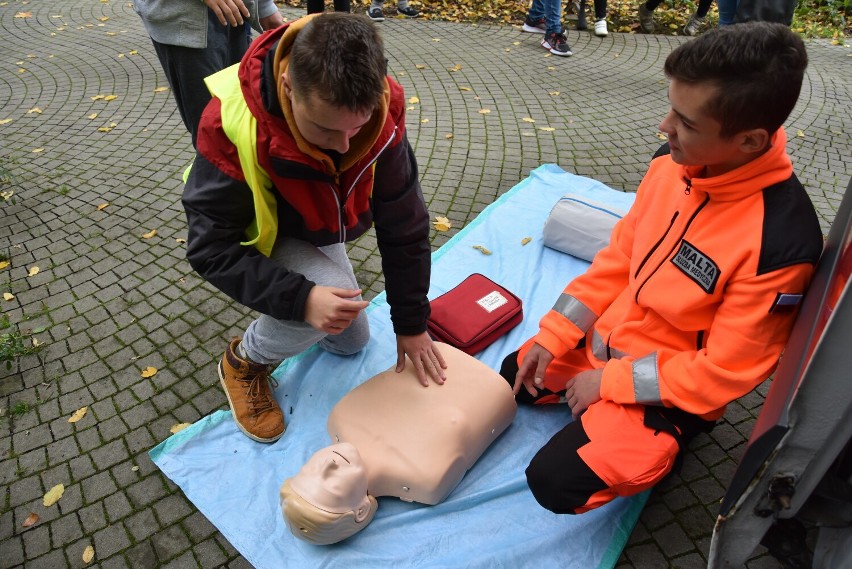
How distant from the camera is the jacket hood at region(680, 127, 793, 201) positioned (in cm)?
170

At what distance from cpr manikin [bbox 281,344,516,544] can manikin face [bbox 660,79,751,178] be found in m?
1.11

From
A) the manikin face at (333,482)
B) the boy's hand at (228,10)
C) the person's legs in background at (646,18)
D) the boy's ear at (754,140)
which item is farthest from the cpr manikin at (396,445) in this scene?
the person's legs in background at (646,18)

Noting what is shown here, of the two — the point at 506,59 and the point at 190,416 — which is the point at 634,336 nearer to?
the point at 190,416

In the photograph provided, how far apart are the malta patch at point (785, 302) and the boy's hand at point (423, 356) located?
3.90 ft

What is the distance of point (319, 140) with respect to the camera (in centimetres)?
169

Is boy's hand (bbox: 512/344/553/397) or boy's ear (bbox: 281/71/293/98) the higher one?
boy's ear (bbox: 281/71/293/98)

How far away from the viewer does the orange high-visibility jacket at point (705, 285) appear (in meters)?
1.68

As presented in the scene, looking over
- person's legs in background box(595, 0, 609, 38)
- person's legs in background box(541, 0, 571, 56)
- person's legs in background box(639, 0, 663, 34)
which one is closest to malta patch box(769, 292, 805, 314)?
person's legs in background box(541, 0, 571, 56)

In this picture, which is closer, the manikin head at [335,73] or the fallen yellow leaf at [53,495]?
the manikin head at [335,73]

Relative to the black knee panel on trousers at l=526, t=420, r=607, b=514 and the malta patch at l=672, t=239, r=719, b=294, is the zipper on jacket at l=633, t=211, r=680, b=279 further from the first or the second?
the black knee panel on trousers at l=526, t=420, r=607, b=514

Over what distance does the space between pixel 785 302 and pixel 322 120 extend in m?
1.42

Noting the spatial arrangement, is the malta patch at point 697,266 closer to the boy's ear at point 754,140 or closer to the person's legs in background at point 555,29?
the boy's ear at point 754,140

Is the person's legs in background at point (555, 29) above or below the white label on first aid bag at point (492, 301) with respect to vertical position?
above

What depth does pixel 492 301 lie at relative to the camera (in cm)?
290
